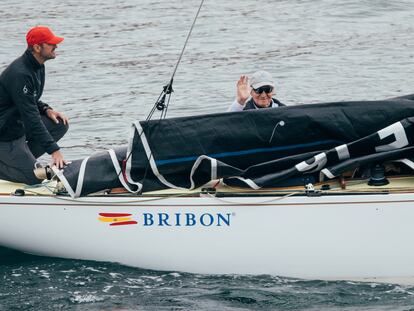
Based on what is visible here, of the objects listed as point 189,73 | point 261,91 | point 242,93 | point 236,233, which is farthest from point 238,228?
point 189,73

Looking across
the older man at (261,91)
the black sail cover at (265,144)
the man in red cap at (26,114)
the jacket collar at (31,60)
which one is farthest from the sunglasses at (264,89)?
the jacket collar at (31,60)

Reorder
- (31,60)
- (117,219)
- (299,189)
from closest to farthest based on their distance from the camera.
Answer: (299,189) < (117,219) < (31,60)

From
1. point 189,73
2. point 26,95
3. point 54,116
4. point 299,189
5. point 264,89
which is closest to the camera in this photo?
point 299,189

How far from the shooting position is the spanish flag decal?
8.24 meters

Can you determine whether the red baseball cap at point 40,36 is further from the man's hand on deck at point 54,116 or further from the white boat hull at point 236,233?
the white boat hull at point 236,233

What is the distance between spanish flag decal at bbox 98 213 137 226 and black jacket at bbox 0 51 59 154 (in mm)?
683

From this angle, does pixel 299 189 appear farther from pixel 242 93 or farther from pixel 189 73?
pixel 189 73

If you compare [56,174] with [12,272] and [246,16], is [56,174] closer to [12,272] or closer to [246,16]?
[12,272]

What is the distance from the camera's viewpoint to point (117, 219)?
8273 millimetres

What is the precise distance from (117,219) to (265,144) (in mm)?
1233

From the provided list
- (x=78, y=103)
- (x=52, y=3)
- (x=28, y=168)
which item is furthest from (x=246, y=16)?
(x=28, y=168)

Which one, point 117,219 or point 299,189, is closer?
point 299,189

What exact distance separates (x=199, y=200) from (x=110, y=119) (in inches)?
265

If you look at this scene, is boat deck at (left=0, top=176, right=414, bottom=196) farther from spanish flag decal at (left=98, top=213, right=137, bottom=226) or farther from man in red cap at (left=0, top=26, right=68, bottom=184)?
man in red cap at (left=0, top=26, right=68, bottom=184)
